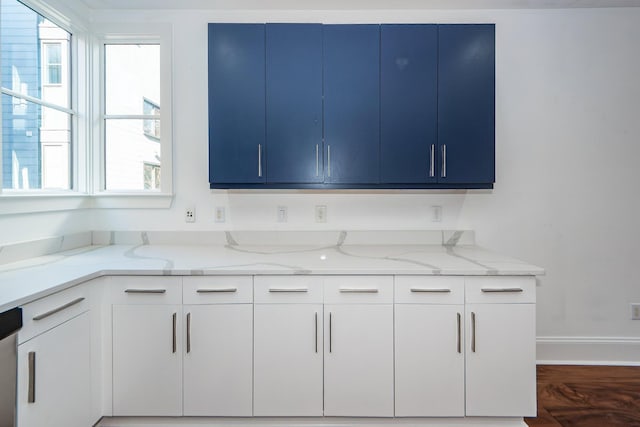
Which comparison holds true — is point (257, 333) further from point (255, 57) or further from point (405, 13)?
point (405, 13)

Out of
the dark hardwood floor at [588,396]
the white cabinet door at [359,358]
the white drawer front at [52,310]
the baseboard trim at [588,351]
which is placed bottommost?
the dark hardwood floor at [588,396]

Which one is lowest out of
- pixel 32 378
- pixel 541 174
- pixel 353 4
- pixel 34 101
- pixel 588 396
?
pixel 588 396

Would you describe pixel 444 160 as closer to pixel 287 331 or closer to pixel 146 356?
pixel 287 331

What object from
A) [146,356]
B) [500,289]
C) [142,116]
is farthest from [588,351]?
[142,116]

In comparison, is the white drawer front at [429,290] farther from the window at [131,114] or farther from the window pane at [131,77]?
the window pane at [131,77]

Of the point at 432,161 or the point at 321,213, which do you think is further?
the point at 321,213

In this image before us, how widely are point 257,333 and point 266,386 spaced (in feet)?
0.90

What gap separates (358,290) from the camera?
74.7 inches

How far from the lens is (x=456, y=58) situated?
227 centimetres

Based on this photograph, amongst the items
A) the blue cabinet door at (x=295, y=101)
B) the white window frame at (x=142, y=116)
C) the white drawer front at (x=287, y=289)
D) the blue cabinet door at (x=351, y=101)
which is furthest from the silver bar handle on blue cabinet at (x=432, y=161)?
the white window frame at (x=142, y=116)

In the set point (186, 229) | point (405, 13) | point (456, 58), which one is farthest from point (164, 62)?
point (456, 58)

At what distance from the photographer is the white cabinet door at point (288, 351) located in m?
1.90

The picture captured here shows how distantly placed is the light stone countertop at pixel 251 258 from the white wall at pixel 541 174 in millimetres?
93

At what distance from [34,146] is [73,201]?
40 cm
